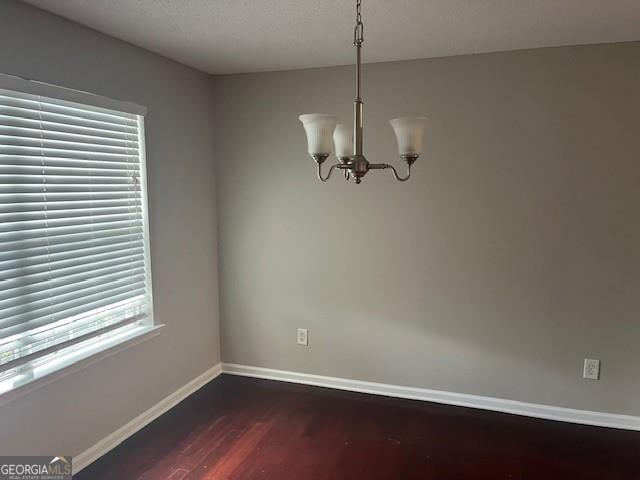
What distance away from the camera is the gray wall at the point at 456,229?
270 cm

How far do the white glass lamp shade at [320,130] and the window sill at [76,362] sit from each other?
167cm

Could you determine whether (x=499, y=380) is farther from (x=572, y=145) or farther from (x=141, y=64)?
(x=141, y=64)

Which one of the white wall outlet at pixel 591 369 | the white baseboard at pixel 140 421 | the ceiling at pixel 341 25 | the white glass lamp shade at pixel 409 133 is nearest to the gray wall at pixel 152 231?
the white baseboard at pixel 140 421

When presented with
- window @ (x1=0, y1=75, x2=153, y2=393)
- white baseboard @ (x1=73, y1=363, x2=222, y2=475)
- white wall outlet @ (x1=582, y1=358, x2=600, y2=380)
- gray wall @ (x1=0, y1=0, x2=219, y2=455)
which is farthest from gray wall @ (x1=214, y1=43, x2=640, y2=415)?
window @ (x1=0, y1=75, x2=153, y2=393)

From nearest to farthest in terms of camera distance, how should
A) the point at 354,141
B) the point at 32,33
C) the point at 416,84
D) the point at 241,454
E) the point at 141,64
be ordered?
1. the point at 354,141
2. the point at 32,33
3. the point at 241,454
4. the point at 141,64
5. the point at 416,84

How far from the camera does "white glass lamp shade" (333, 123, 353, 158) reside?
1.78m

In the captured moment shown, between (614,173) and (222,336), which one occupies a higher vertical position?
(614,173)

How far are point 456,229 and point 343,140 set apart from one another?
1440 millimetres

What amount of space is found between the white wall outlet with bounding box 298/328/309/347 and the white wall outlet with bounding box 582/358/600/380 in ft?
6.03

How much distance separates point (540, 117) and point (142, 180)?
2.45 meters

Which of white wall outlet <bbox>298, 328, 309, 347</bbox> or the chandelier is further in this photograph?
white wall outlet <bbox>298, 328, 309, 347</bbox>

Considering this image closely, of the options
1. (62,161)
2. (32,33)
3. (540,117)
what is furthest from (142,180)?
(540,117)

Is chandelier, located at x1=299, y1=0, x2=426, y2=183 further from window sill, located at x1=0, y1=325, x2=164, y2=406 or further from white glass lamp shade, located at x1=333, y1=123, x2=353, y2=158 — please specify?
window sill, located at x1=0, y1=325, x2=164, y2=406

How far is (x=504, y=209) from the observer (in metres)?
2.85
